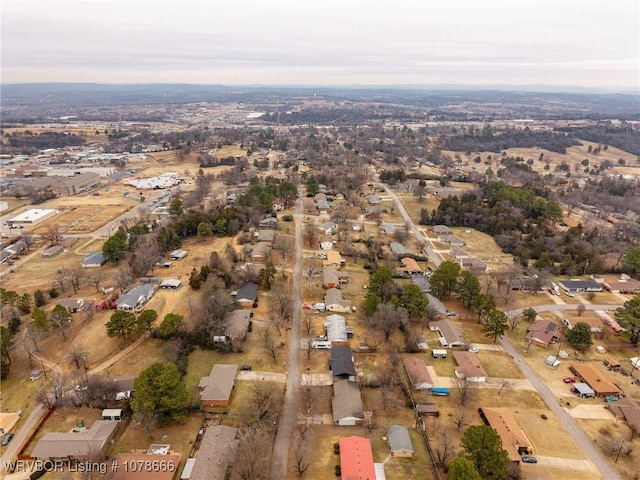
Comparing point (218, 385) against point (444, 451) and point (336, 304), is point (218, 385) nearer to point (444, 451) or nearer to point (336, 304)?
point (336, 304)

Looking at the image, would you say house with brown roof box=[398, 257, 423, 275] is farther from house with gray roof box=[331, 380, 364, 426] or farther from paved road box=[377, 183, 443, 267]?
house with gray roof box=[331, 380, 364, 426]

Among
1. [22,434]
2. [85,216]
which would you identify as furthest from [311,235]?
[85,216]

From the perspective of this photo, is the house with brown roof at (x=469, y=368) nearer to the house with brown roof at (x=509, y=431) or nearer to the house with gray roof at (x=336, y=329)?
the house with brown roof at (x=509, y=431)

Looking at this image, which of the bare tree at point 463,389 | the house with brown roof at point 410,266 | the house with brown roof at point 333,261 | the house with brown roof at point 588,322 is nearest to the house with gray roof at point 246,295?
the house with brown roof at point 333,261

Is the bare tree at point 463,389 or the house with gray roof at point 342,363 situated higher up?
the house with gray roof at point 342,363

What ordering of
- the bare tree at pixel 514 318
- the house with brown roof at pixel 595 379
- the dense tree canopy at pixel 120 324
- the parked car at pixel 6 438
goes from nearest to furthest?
the parked car at pixel 6 438 < the house with brown roof at pixel 595 379 < the dense tree canopy at pixel 120 324 < the bare tree at pixel 514 318

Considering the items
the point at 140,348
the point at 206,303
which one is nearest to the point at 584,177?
the point at 206,303
